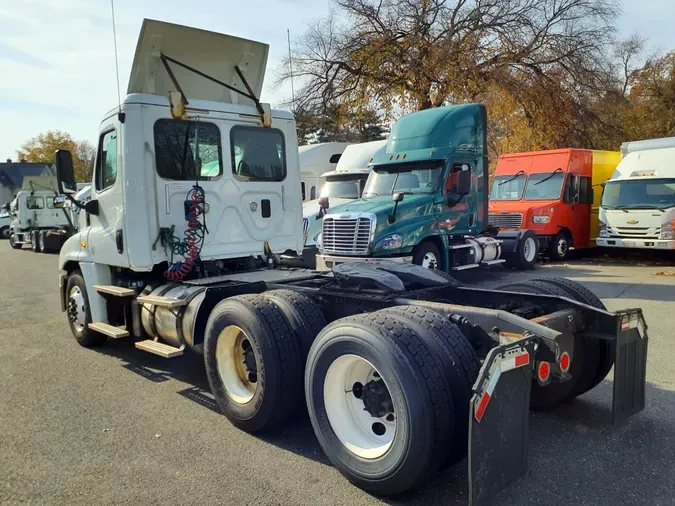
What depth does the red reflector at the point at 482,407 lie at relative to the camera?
2877mm

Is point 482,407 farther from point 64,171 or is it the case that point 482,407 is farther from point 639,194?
point 639,194

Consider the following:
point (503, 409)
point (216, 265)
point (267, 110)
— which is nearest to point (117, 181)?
point (216, 265)

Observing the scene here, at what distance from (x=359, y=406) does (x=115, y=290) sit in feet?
11.7

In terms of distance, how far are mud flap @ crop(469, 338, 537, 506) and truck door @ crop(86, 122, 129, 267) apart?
422cm

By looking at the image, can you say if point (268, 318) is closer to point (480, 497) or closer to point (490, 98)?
point (480, 497)

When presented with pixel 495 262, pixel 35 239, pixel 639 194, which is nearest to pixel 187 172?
pixel 495 262

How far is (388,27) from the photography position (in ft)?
72.3

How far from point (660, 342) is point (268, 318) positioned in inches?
195

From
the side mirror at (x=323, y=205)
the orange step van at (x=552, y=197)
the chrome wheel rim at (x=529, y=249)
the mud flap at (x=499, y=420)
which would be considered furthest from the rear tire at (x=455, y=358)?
the orange step van at (x=552, y=197)

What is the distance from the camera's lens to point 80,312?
7027 millimetres

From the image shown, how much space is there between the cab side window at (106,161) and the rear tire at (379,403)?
3560 millimetres

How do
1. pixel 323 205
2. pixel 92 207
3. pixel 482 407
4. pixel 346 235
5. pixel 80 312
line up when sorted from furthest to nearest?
pixel 323 205, pixel 346 235, pixel 80 312, pixel 92 207, pixel 482 407

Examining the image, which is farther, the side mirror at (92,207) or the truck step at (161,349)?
the side mirror at (92,207)

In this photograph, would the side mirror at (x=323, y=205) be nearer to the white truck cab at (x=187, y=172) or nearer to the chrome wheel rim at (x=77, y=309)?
the white truck cab at (x=187, y=172)
